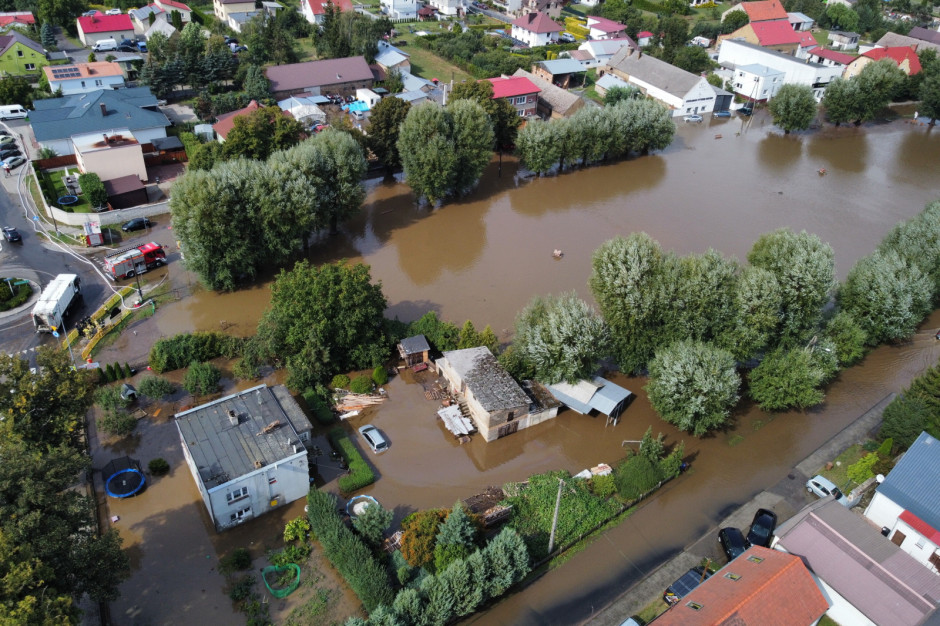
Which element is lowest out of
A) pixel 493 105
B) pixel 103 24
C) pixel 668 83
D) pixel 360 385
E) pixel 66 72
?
pixel 360 385

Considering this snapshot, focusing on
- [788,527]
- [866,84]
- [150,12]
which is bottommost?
[788,527]

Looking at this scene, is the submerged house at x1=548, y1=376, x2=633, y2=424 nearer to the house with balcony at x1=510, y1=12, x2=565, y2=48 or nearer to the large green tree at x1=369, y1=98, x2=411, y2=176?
the large green tree at x1=369, y1=98, x2=411, y2=176

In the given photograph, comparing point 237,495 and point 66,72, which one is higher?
point 66,72

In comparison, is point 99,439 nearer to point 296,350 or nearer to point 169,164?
point 296,350

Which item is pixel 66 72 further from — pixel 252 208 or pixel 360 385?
pixel 360 385

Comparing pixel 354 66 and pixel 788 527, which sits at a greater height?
pixel 354 66

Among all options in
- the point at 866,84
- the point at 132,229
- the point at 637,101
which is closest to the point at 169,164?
the point at 132,229

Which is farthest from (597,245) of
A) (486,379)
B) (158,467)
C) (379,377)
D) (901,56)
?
(901,56)

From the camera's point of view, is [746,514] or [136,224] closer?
[746,514]
